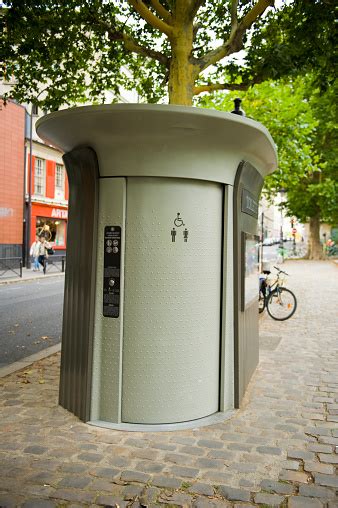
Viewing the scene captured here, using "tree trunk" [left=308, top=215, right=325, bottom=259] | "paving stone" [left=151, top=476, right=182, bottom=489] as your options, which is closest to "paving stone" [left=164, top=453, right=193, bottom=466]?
"paving stone" [left=151, top=476, right=182, bottom=489]

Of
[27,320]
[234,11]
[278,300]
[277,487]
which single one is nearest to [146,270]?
[277,487]

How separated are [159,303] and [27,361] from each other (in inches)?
125

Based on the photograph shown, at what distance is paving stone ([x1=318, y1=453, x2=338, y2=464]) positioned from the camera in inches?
145

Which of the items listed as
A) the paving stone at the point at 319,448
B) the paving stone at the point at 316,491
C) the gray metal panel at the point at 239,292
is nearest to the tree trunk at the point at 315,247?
the gray metal panel at the point at 239,292

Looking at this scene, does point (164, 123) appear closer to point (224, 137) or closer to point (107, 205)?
point (224, 137)

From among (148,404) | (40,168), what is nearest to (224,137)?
(148,404)

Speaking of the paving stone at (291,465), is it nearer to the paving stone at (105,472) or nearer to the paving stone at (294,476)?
the paving stone at (294,476)

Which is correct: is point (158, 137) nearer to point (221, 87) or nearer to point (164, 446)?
point (164, 446)

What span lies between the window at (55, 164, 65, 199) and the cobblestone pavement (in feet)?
91.1

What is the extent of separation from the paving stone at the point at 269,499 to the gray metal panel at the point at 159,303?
1339mm

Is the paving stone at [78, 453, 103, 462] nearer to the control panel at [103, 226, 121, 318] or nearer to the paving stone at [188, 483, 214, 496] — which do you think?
the paving stone at [188, 483, 214, 496]

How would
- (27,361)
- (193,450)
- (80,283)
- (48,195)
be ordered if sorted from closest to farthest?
(193,450), (80,283), (27,361), (48,195)

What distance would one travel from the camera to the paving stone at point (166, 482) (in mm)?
3227

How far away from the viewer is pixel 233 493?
3154 millimetres
